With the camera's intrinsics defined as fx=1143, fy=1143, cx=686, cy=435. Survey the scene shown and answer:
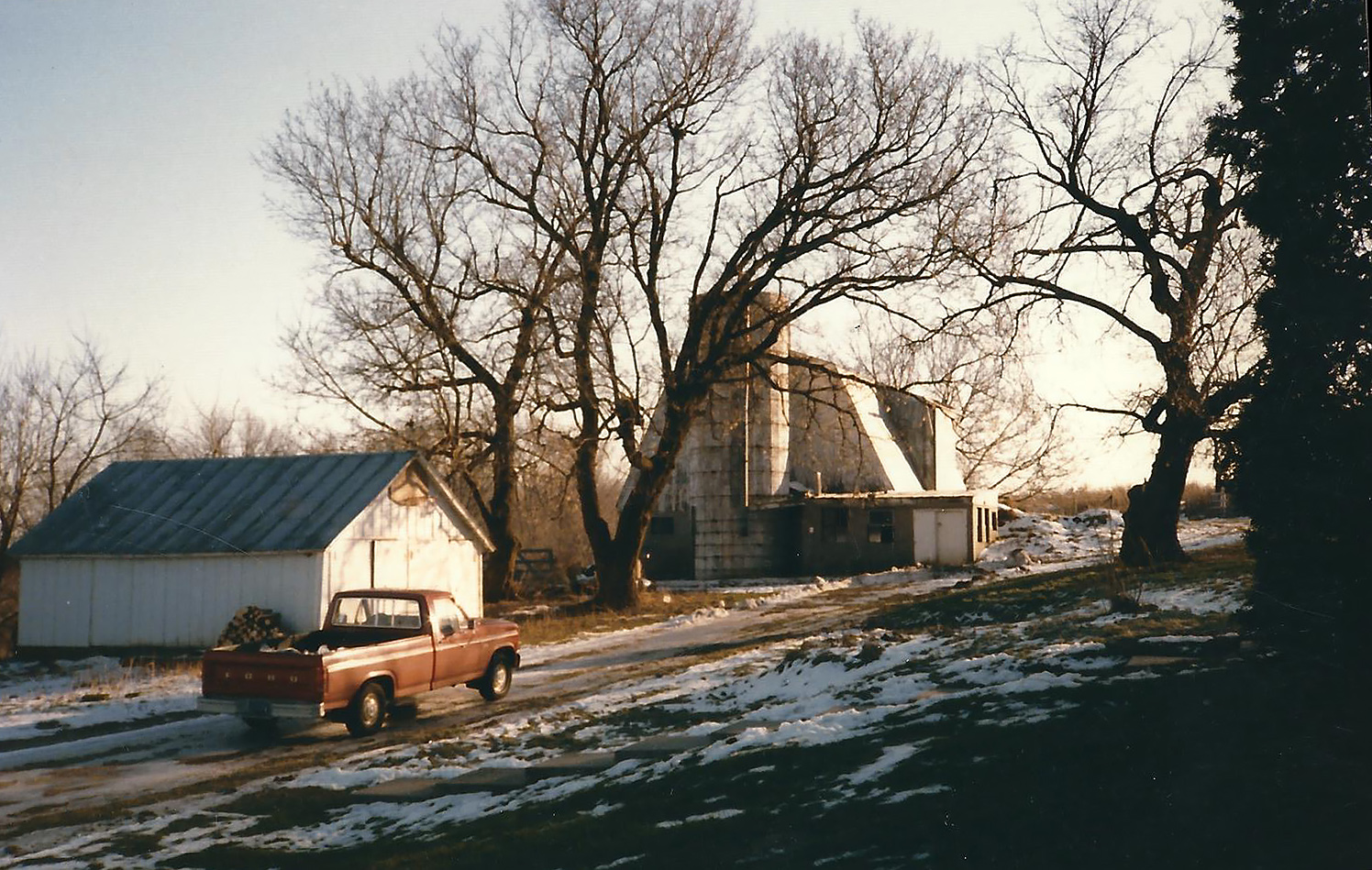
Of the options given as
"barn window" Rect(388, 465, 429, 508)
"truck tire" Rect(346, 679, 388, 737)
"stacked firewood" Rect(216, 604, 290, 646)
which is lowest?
"truck tire" Rect(346, 679, 388, 737)

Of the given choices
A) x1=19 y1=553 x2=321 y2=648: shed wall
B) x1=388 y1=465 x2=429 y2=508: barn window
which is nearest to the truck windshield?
x1=19 y1=553 x2=321 y2=648: shed wall

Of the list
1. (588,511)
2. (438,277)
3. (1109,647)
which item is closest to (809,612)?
(588,511)

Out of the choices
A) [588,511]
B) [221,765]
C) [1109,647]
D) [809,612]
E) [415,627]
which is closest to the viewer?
[1109,647]

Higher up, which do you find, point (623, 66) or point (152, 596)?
point (623, 66)

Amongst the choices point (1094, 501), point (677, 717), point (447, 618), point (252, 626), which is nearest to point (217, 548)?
point (252, 626)

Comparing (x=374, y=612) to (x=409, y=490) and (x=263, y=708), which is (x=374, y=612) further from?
(x=409, y=490)

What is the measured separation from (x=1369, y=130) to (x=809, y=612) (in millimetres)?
22664

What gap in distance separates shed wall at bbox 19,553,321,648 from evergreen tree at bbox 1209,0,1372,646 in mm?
20179

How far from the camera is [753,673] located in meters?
17.9

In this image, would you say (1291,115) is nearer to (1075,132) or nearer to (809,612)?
(1075,132)

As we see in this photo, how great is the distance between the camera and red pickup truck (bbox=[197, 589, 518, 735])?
50.8ft

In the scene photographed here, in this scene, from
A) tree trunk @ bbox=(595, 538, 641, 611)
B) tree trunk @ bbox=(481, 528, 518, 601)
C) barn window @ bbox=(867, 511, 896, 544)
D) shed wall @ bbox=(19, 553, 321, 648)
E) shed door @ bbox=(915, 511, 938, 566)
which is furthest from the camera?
barn window @ bbox=(867, 511, 896, 544)

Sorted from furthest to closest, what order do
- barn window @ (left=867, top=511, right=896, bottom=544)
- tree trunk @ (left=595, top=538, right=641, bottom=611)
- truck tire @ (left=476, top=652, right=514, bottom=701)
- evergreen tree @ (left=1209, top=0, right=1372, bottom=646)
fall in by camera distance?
barn window @ (left=867, top=511, right=896, bottom=544) → tree trunk @ (left=595, top=538, right=641, bottom=611) → truck tire @ (left=476, top=652, right=514, bottom=701) → evergreen tree @ (left=1209, top=0, right=1372, bottom=646)

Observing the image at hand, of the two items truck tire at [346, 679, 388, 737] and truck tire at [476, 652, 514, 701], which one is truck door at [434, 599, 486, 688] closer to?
truck tire at [476, 652, 514, 701]
